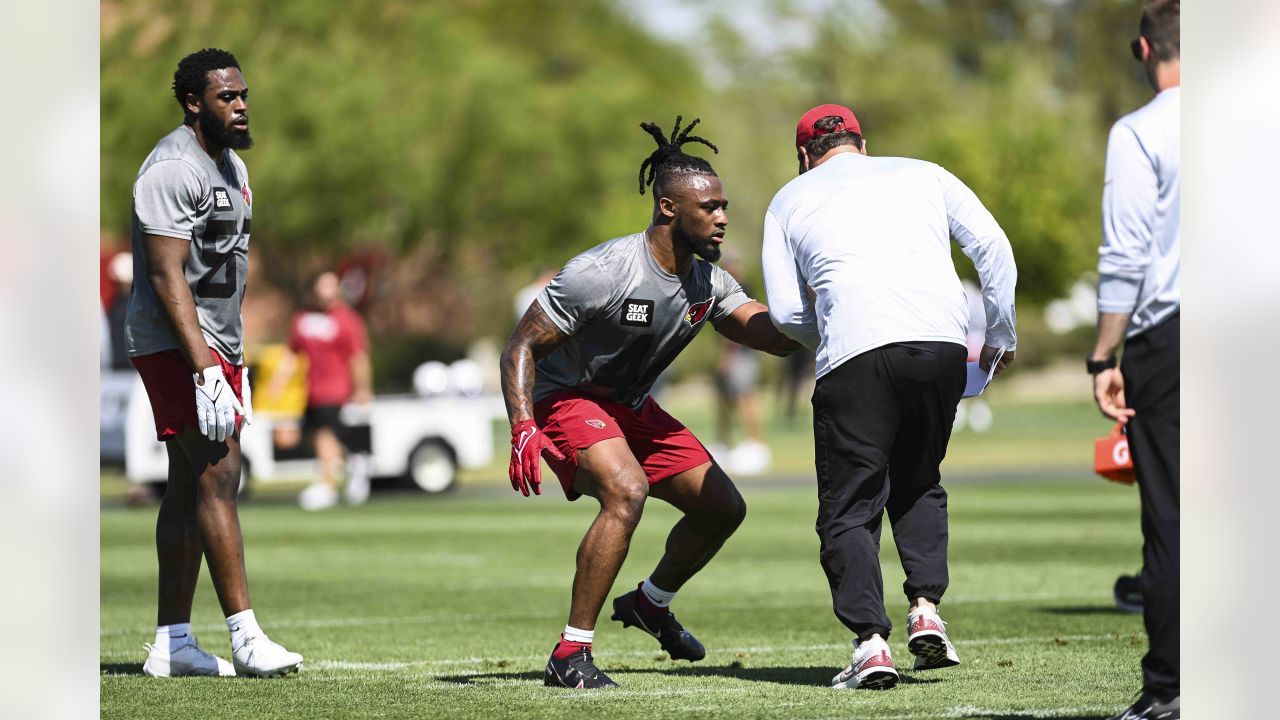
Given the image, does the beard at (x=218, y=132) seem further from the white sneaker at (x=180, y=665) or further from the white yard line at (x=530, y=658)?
the white yard line at (x=530, y=658)

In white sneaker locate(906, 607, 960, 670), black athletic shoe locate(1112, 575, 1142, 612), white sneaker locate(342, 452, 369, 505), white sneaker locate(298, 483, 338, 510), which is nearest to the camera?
white sneaker locate(906, 607, 960, 670)

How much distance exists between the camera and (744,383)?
77.7ft

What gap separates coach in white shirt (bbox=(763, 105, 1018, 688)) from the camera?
6.77m

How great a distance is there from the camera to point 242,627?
7348mm

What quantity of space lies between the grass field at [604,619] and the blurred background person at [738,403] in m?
4.52

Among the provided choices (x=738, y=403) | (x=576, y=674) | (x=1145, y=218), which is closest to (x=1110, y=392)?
(x=1145, y=218)

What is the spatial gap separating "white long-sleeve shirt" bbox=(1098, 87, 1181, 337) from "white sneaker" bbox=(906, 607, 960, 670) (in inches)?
60.8

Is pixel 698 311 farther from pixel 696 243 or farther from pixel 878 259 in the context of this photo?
pixel 878 259

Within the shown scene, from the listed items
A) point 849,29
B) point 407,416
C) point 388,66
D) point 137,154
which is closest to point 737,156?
point 849,29

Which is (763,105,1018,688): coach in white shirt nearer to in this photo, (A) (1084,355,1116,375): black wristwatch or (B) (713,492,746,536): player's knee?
(B) (713,492,746,536): player's knee

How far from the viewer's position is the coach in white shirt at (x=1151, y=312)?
5629mm

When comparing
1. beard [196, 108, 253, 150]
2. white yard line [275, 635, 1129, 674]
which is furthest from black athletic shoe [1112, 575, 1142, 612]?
beard [196, 108, 253, 150]

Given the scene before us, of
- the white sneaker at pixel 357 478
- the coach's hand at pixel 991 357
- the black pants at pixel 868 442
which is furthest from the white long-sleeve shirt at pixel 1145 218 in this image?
the white sneaker at pixel 357 478
